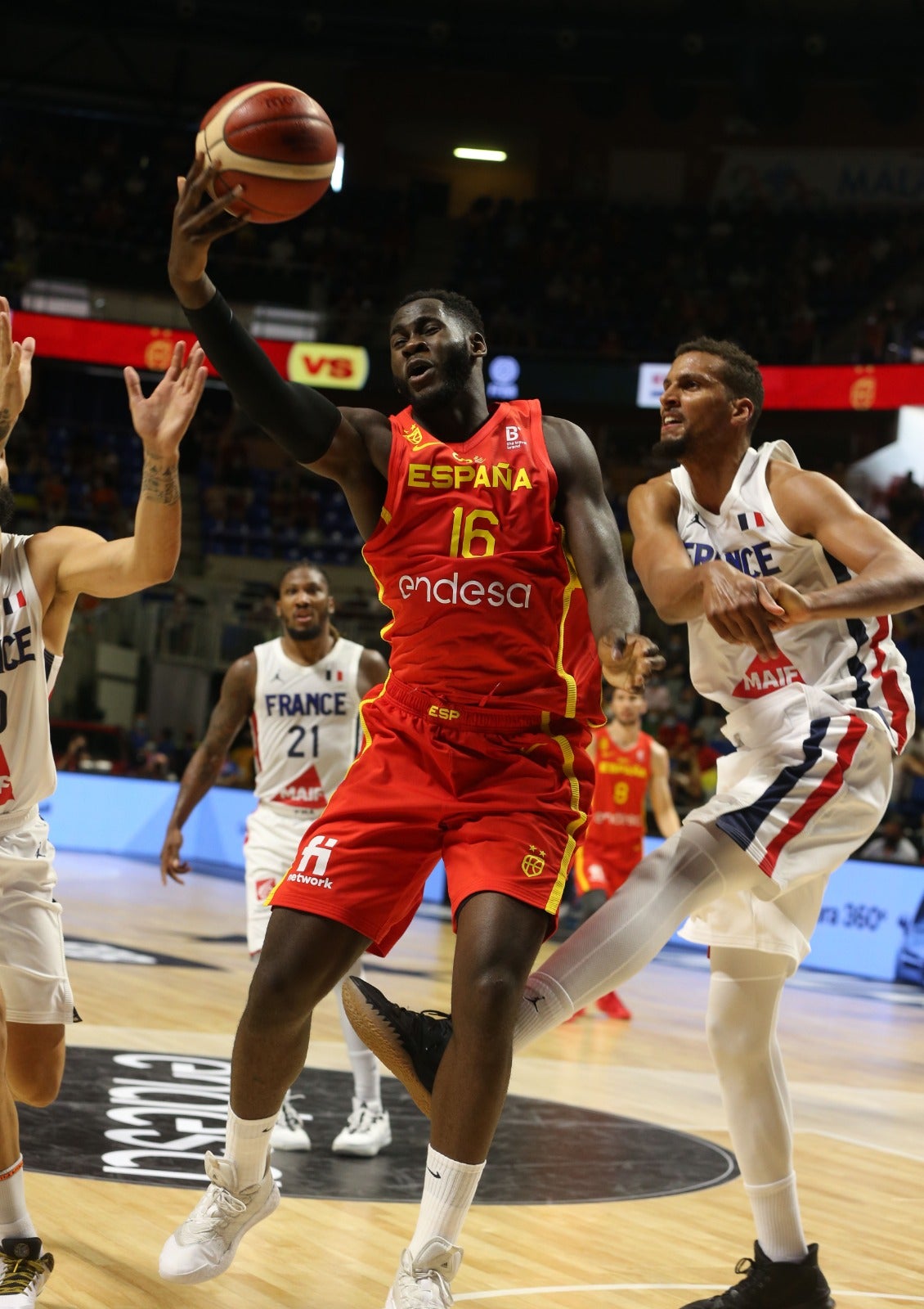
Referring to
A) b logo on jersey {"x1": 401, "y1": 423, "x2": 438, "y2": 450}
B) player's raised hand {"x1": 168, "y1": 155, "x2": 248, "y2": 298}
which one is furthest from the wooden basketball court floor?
player's raised hand {"x1": 168, "y1": 155, "x2": 248, "y2": 298}

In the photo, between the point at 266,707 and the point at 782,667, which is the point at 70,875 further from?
the point at 782,667

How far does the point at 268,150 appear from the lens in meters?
3.64

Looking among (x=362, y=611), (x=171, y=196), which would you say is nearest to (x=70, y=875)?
(x=362, y=611)

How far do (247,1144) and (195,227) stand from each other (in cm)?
212

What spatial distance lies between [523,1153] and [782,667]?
267cm

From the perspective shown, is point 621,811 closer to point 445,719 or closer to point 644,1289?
point 644,1289

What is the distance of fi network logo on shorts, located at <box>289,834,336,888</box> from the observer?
143 inches

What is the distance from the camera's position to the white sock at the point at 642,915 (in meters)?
3.88

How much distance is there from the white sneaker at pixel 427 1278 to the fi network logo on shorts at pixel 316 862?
0.82m

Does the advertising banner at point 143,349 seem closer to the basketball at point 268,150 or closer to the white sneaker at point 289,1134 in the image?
the white sneaker at point 289,1134

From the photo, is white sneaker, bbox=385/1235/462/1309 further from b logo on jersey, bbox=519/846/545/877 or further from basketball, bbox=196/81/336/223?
basketball, bbox=196/81/336/223

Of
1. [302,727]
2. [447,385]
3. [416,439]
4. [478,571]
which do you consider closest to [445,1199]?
[478,571]

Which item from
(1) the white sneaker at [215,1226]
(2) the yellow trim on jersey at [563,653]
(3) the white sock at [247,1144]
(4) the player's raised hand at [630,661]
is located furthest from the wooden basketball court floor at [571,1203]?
(4) the player's raised hand at [630,661]

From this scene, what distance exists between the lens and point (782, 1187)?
13.7 feet
